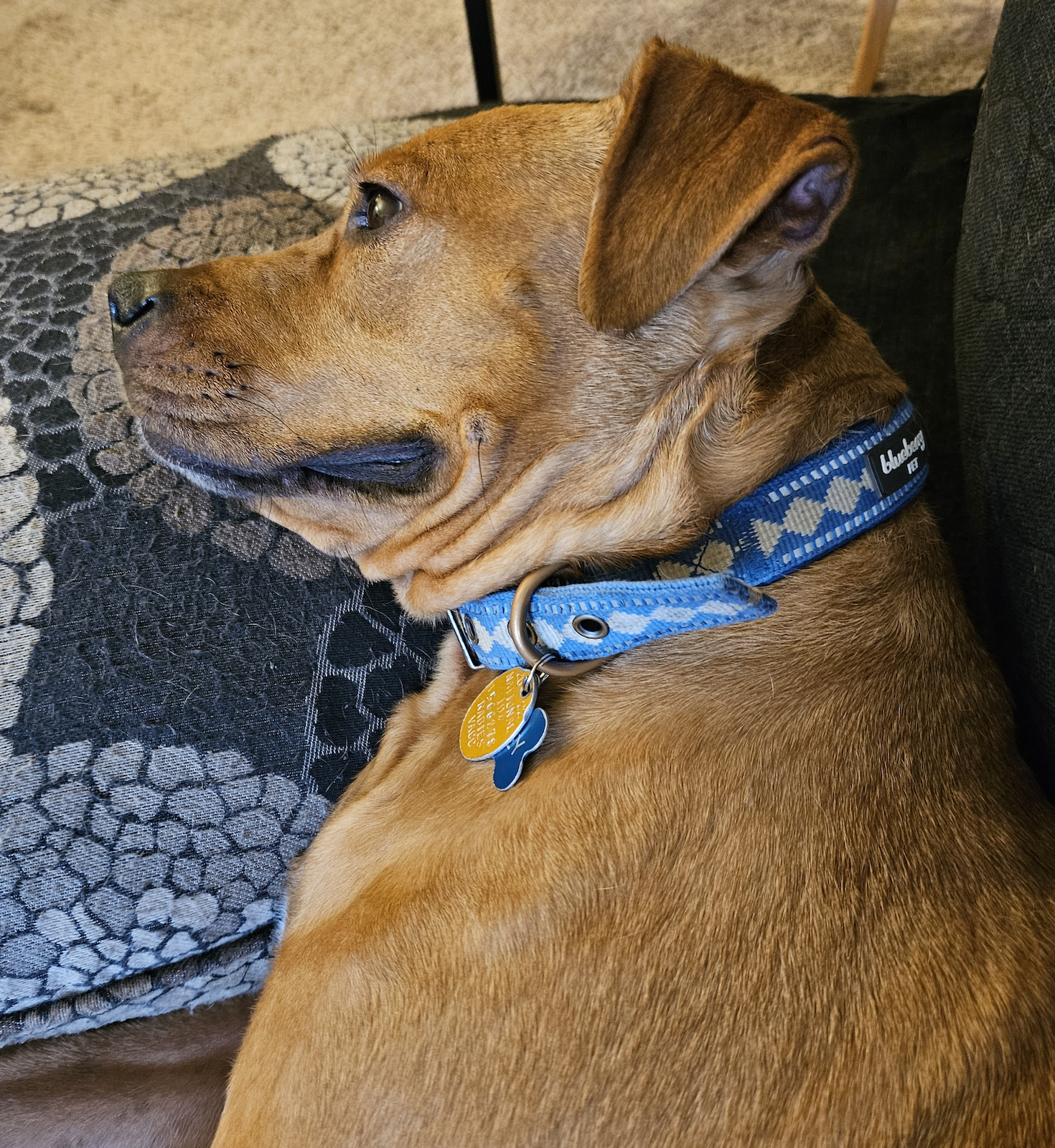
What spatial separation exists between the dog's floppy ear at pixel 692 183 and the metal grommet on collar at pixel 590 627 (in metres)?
0.40

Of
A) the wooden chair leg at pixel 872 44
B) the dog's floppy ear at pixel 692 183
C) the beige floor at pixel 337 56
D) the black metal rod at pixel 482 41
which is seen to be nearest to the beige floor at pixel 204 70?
the beige floor at pixel 337 56

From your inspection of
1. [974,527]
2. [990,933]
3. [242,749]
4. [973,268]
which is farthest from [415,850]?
[973,268]

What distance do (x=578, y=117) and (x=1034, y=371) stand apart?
84 centimetres

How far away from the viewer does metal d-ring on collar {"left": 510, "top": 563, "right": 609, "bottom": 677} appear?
50.3 inches

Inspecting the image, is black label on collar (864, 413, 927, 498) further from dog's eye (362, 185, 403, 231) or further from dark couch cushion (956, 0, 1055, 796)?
dog's eye (362, 185, 403, 231)

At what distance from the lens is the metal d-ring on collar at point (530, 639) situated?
128 centimetres

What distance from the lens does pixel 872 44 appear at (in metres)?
3.79

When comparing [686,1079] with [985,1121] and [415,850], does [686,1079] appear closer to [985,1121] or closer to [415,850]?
[985,1121]

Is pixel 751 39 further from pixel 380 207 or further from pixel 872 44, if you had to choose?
pixel 380 207

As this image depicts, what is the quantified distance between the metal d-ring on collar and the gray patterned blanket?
0.45m

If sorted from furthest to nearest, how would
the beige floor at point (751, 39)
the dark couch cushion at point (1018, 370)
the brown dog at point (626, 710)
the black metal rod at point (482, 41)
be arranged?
the beige floor at point (751, 39)
the black metal rod at point (482, 41)
the dark couch cushion at point (1018, 370)
the brown dog at point (626, 710)

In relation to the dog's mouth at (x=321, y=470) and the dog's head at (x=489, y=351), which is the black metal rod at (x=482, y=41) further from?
the dog's mouth at (x=321, y=470)

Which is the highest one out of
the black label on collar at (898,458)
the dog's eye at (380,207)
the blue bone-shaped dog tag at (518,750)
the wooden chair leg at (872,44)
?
the wooden chair leg at (872,44)

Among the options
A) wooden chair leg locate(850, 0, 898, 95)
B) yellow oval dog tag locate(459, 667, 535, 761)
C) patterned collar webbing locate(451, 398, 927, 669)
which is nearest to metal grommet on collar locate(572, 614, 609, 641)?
patterned collar webbing locate(451, 398, 927, 669)
